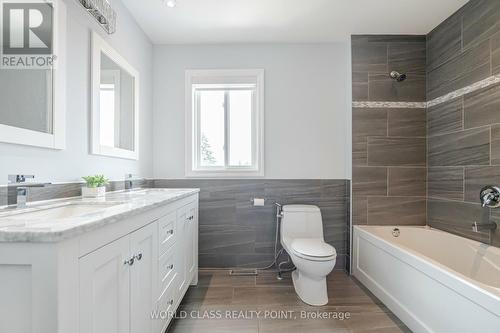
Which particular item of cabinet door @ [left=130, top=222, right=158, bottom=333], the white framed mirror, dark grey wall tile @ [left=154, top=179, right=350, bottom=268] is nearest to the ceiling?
the white framed mirror

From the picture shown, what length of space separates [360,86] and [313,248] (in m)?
1.69

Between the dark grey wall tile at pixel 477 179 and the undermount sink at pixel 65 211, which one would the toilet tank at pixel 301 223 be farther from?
the undermount sink at pixel 65 211

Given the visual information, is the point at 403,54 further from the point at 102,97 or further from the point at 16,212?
the point at 16,212

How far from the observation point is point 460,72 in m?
2.29

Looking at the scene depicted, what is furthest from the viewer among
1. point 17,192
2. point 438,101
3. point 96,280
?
point 438,101

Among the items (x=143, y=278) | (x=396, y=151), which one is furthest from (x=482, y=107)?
(x=143, y=278)

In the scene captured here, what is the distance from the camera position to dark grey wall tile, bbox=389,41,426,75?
2734 mm

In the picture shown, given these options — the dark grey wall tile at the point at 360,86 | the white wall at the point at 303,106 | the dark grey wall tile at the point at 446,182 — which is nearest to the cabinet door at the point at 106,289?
the white wall at the point at 303,106

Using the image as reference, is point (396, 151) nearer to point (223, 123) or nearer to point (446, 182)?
point (446, 182)

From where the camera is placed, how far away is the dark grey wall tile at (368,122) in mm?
2734

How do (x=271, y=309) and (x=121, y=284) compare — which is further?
(x=271, y=309)

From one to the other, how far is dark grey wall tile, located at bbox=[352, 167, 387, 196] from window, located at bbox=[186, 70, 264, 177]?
0.99 m

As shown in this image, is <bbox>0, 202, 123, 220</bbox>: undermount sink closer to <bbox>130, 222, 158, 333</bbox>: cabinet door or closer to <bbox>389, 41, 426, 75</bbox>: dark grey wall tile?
<bbox>130, 222, 158, 333</bbox>: cabinet door

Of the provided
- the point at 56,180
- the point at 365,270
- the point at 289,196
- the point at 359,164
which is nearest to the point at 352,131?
the point at 359,164
